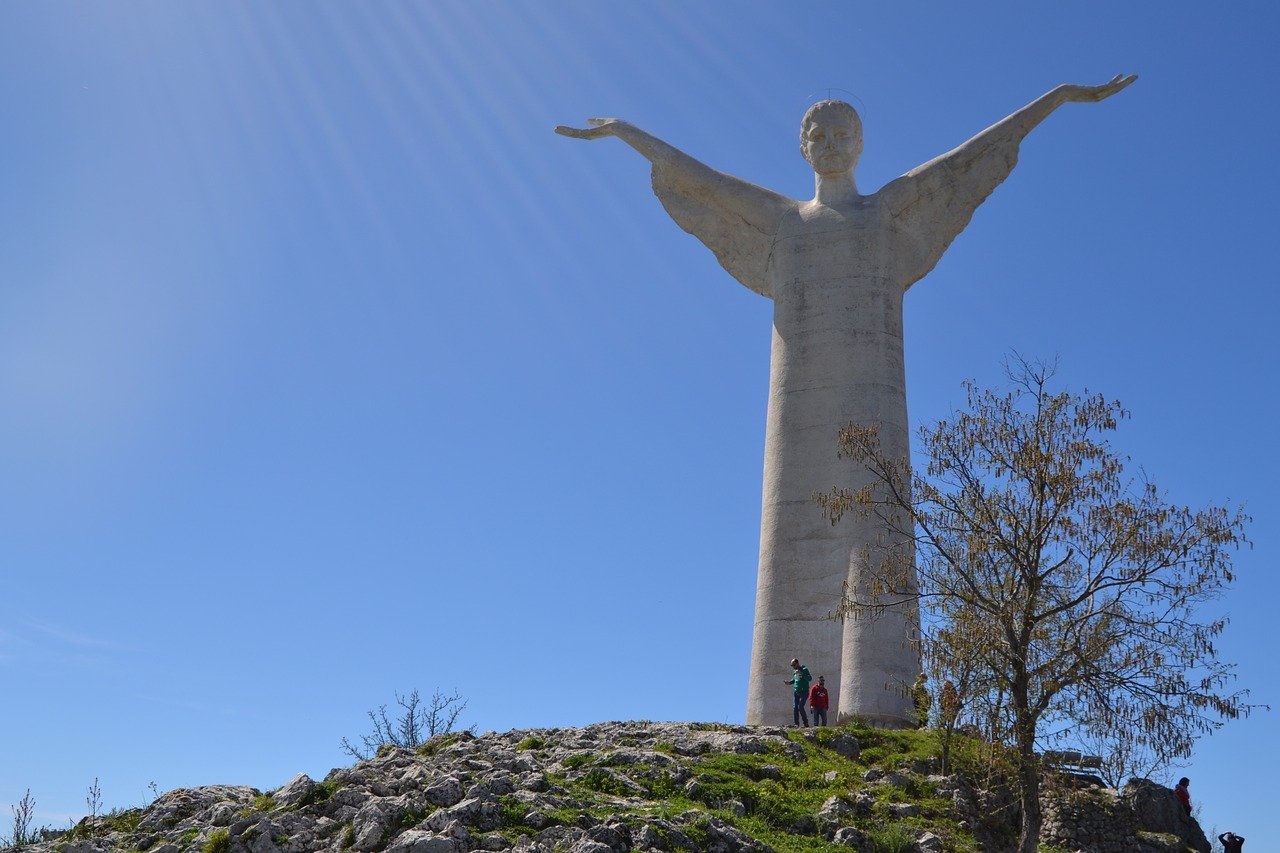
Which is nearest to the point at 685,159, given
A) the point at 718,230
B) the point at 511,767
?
the point at 718,230

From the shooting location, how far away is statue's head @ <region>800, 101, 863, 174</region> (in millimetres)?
29828

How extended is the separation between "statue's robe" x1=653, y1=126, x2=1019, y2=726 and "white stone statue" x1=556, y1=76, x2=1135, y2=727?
0.03 m

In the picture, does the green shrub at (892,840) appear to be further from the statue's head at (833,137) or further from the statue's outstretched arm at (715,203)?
the statue's head at (833,137)

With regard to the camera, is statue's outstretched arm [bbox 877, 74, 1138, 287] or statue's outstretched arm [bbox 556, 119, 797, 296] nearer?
statue's outstretched arm [bbox 877, 74, 1138, 287]

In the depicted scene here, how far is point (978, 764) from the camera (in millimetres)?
21453

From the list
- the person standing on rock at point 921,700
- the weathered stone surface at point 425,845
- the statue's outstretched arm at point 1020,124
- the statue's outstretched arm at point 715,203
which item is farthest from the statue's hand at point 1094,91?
the weathered stone surface at point 425,845

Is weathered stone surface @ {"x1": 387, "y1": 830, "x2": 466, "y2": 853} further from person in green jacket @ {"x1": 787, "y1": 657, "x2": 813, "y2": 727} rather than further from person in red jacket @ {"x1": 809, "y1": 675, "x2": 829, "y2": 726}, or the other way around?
person in red jacket @ {"x1": 809, "y1": 675, "x2": 829, "y2": 726}

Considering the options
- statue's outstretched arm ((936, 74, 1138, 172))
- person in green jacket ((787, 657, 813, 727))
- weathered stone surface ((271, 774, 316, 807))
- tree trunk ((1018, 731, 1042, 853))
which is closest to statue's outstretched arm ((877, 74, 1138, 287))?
statue's outstretched arm ((936, 74, 1138, 172))

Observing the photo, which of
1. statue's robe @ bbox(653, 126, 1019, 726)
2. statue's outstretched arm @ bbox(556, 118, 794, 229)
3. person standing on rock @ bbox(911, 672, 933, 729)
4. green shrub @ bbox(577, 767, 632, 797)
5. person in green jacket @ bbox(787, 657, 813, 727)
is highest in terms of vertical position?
statue's outstretched arm @ bbox(556, 118, 794, 229)

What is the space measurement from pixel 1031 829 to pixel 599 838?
232 inches

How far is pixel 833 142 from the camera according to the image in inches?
1174

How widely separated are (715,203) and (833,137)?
2.85m

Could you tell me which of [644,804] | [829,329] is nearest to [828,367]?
[829,329]

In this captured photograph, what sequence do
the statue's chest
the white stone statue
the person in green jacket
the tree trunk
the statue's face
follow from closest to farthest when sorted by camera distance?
the tree trunk, the person in green jacket, the white stone statue, the statue's chest, the statue's face
